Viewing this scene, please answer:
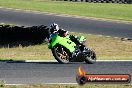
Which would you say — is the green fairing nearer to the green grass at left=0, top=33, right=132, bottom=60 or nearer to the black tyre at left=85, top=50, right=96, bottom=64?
the black tyre at left=85, top=50, right=96, bottom=64

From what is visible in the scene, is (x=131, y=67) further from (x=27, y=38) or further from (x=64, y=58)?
(x=27, y=38)

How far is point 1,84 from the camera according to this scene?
1183cm

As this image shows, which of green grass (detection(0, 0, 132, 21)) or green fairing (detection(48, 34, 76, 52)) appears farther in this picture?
green grass (detection(0, 0, 132, 21))

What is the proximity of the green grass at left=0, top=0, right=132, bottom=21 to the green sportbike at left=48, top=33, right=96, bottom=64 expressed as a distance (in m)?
22.0

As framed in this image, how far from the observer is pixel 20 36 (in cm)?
2531

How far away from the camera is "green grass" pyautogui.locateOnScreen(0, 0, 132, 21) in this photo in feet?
130

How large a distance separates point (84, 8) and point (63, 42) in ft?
92.1

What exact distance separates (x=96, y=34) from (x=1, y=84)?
712 inches

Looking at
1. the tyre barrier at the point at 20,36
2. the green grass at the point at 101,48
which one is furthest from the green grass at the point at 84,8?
the tyre barrier at the point at 20,36

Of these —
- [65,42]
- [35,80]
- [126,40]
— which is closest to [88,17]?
[126,40]

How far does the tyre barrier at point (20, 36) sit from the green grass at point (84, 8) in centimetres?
1370

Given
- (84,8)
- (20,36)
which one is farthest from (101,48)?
(84,8)

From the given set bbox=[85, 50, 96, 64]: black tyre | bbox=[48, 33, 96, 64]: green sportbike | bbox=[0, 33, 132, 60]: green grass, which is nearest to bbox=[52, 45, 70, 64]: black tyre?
bbox=[48, 33, 96, 64]: green sportbike

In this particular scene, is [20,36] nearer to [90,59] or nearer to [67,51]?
[67,51]
